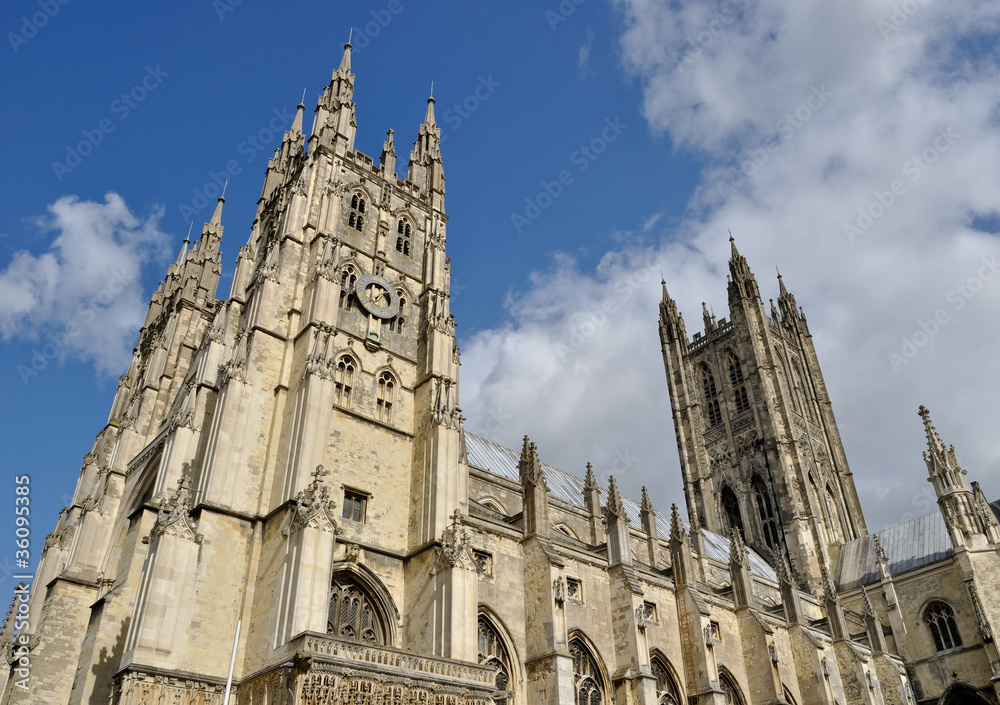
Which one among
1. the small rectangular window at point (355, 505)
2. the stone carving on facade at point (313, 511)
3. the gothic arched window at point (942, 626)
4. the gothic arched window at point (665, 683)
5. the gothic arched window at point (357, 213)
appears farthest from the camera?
the gothic arched window at point (942, 626)

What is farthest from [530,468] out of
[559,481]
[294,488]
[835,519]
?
[835,519]

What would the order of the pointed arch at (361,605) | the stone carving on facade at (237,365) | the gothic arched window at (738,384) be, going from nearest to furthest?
the pointed arch at (361,605)
the stone carving on facade at (237,365)
the gothic arched window at (738,384)

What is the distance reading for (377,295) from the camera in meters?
29.7

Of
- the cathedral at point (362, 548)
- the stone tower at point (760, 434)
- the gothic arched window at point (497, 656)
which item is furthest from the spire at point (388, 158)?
the stone tower at point (760, 434)

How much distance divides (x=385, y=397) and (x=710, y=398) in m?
46.5

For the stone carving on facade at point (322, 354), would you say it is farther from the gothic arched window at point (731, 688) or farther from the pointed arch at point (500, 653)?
the gothic arched window at point (731, 688)

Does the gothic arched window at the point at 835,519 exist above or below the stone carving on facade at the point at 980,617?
above

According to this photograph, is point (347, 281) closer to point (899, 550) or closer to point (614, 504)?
point (614, 504)

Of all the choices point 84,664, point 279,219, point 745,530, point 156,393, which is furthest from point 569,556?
point 745,530

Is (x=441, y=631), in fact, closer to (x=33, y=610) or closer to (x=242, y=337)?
(x=242, y=337)

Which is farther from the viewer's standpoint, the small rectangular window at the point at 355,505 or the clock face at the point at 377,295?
the clock face at the point at 377,295

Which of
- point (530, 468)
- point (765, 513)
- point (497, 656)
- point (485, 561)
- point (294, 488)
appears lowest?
point (497, 656)

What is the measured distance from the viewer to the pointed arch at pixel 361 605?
2166 cm

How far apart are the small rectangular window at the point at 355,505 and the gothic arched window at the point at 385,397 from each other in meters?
3.28
